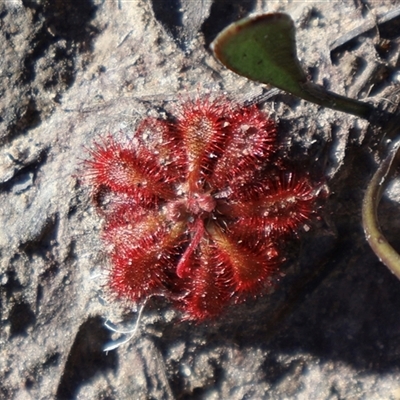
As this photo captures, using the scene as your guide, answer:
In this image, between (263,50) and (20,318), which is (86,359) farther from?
(263,50)

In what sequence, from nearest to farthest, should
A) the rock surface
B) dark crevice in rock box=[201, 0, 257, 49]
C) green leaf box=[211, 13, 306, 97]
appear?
green leaf box=[211, 13, 306, 97] → the rock surface → dark crevice in rock box=[201, 0, 257, 49]

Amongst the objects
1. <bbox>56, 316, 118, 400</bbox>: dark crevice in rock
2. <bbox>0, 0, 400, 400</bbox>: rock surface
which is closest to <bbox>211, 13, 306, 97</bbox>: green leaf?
<bbox>0, 0, 400, 400</bbox>: rock surface

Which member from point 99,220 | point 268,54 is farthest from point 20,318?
point 268,54

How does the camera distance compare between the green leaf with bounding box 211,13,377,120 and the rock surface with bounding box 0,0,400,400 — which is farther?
the rock surface with bounding box 0,0,400,400

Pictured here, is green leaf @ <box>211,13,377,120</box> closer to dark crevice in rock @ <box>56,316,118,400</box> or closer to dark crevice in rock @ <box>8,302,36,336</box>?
dark crevice in rock @ <box>56,316,118,400</box>

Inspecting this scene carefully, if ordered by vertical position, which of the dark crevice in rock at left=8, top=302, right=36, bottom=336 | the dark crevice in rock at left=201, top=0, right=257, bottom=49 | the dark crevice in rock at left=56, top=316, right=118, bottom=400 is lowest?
the dark crevice in rock at left=56, top=316, right=118, bottom=400

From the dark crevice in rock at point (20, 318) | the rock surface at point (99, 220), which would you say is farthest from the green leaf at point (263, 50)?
the dark crevice in rock at point (20, 318)

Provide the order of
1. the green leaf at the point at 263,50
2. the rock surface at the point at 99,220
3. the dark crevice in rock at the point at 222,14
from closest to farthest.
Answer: the green leaf at the point at 263,50
the rock surface at the point at 99,220
the dark crevice in rock at the point at 222,14

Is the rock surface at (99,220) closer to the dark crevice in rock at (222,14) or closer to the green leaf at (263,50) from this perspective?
the dark crevice in rock at (222,14)
